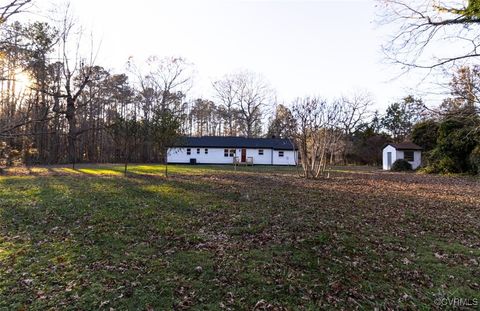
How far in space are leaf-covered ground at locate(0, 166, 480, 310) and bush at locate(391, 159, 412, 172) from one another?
23733 millimetres

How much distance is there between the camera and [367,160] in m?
45.6

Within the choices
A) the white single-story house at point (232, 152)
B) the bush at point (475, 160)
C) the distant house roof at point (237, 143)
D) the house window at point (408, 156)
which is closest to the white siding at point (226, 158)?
the white single-story house at point (232, 152)

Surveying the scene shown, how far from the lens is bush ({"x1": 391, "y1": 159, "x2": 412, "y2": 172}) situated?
31486 mm

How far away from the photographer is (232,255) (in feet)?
17.9

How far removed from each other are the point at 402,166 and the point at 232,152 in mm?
18708

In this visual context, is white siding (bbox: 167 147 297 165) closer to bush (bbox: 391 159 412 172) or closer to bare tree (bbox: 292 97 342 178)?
bush (bbox: 391 159 412 172)

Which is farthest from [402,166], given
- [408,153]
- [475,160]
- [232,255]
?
[232,255]

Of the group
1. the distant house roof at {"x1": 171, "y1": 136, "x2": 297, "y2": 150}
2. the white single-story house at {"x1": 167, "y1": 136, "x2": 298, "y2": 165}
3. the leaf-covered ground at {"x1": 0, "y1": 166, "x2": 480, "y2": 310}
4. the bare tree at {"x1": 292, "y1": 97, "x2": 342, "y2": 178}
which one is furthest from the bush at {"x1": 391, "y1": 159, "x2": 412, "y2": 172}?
the leaf-covered ground at {"x1": 0, "y1": 166, "x2": 480, "y2": 310}

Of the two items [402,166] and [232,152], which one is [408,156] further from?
[232,152]

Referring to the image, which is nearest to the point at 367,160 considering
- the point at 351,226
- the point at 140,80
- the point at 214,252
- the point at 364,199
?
the point at 140,80

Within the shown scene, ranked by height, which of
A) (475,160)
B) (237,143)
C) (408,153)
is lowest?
(475,160)

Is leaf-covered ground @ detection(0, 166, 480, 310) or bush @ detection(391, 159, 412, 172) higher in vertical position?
bush @ detection(391, 159, 412, 172)

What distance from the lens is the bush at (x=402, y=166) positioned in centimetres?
3149

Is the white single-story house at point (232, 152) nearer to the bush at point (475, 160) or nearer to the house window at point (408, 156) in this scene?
the house window at point (408, 156)
